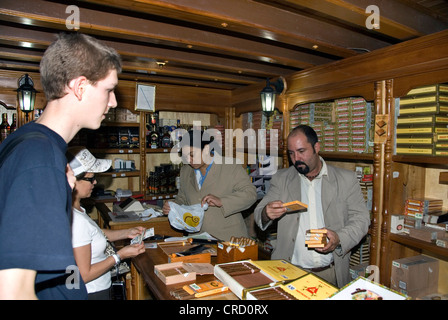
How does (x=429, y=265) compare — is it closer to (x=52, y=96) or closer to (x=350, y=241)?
(x=350, y=241)

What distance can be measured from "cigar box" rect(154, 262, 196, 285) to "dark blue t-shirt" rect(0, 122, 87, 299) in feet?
3.22

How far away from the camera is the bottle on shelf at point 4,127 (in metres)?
4.72

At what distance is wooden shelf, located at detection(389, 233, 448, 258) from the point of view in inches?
97.8

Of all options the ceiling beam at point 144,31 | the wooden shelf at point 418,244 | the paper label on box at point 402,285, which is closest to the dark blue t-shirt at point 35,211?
the ceiling beam at point 144,31

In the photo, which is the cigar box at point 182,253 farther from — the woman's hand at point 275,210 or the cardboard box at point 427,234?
the cardboard box at point 427,234

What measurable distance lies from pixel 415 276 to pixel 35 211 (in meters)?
3.19

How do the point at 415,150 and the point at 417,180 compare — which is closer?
the point at 415,150

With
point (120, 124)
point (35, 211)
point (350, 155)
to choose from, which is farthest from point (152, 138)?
point (35, 211)

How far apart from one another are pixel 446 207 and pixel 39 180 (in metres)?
3.44

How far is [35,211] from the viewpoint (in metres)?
0.77

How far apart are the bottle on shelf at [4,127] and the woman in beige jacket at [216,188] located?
10.8ft

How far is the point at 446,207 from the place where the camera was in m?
2.92

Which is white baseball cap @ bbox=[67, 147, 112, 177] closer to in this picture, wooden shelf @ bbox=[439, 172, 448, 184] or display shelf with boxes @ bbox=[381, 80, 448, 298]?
display shelf with boxes @ bbox=[381, 80, 448, 298]

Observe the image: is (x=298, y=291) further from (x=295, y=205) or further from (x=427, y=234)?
(x=427, y=234)
